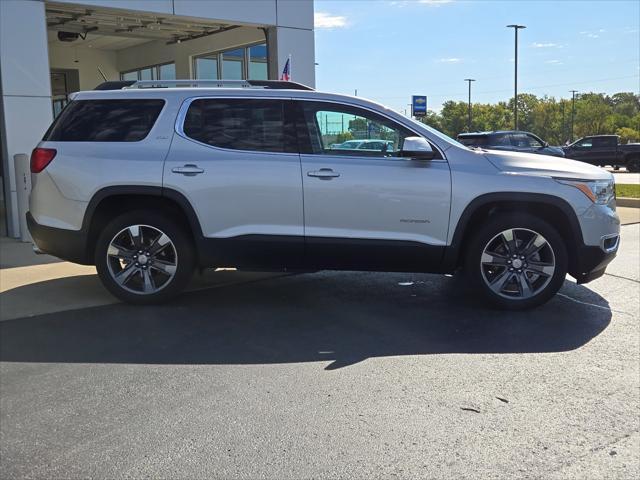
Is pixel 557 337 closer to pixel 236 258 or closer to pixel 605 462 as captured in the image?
pixel 605 462

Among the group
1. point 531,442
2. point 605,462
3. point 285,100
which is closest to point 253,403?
point 531,442

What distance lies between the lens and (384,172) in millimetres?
5598

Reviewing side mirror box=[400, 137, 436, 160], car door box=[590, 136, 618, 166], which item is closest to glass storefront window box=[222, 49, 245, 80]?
side mirror box=[400, 137, 436, 160]

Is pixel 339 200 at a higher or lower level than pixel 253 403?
higher

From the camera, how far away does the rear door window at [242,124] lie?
5.79m

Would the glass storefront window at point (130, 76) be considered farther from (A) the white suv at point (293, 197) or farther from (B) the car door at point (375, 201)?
(B) the car door at point (375, 201)

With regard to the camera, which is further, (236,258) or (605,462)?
(236,258)

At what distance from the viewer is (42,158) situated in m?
5.89

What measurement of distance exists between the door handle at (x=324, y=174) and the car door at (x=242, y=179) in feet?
0.50

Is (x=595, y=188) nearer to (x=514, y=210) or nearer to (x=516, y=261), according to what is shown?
(x=514, y=210)

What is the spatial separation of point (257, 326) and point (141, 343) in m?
0.99

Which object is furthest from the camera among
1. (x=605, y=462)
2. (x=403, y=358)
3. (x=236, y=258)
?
(x=236, y=258)

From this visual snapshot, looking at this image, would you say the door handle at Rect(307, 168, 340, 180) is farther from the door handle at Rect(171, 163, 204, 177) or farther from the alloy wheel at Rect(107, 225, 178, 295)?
the alloy wheel at Rect(107, 225, 178, 295)

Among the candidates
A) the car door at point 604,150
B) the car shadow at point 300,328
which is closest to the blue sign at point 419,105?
the car door at point 604,150
